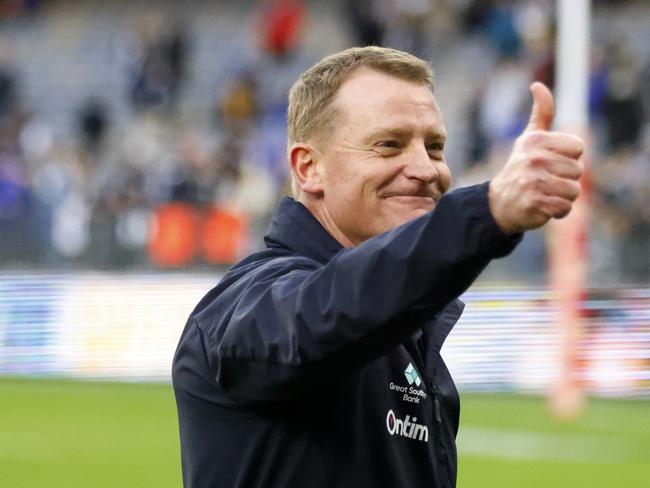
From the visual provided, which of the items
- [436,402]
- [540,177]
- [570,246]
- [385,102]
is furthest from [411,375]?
[570,246]

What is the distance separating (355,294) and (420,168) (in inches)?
21.6

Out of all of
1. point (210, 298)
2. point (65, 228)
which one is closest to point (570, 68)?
point (65, 228)

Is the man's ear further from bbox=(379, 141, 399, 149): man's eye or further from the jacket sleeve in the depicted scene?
the jacket sleeve

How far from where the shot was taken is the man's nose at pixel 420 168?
3.01 metres

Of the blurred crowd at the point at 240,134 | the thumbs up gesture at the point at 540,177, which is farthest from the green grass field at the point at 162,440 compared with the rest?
the thumbs up gesture at the point at 540,177

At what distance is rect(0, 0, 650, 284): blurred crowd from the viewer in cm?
1495

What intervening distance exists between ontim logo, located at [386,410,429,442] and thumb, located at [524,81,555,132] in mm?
751

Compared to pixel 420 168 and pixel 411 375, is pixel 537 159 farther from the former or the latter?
pixel 411 375

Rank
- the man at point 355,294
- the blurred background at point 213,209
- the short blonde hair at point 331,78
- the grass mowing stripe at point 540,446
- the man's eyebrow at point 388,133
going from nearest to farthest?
the man at point 355,294
the man's eyebrow at point 388,133
the short blonde hair at point 331,78
the grass mowing stripe at point 540,446
the blurred background at point 213,209

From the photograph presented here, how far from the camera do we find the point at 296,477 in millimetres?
2832

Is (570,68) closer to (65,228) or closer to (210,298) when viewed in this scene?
(65,228)

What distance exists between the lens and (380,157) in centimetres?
303

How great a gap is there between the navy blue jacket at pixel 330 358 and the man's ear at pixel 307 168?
0.22 feet

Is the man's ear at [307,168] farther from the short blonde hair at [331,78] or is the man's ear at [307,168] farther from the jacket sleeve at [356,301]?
the jacket sleeve at [356,301]
